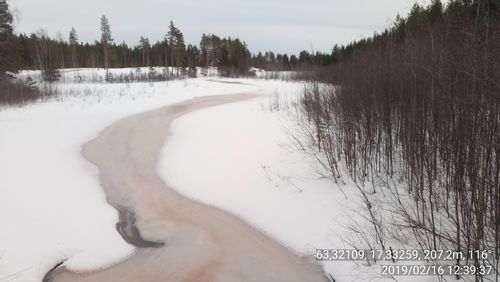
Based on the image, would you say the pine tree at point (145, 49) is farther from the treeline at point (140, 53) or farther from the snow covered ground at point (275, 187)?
the snow covered ground at point (275, 187)

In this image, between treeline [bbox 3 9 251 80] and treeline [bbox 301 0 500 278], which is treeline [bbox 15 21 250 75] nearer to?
treeline [bbox 3 9 251 80]

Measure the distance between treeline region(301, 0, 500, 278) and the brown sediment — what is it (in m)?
1.56

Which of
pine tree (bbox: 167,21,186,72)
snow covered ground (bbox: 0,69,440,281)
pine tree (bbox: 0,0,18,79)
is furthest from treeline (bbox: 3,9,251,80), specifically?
snow covered ground (bbox: 0,69,440,281)

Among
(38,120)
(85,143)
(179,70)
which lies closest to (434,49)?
(85,143)

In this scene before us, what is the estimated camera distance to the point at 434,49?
4.86 m

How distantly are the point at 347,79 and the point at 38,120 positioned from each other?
40.8 ft

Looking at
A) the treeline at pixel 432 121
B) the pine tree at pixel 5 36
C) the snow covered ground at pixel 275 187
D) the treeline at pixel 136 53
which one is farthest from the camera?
the treeline at pixel 136 53

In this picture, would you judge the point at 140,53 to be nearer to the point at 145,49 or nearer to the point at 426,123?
the point at 145,49

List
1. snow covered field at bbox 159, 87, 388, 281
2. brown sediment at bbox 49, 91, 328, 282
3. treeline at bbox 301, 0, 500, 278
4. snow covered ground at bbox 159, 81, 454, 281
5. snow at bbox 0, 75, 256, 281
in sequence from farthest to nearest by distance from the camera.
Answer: snow covered field at bbox 159, 87, 388, 281
snow covered ground at bbox 159, 81, 454, 281
snow at bbox 0, 75, 256, 281
brown sediment at bbox 49, 91, 328, 282
treeline at bbox 301, 0, 500, 278

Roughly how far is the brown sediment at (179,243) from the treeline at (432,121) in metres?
1.56

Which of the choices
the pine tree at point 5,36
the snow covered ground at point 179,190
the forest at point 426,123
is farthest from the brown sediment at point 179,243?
the pine tree at point 5,36

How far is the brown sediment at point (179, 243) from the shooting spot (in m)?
4.69

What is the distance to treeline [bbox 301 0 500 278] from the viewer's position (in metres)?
3.49

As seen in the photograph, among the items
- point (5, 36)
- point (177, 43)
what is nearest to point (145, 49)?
point (177, 43)
